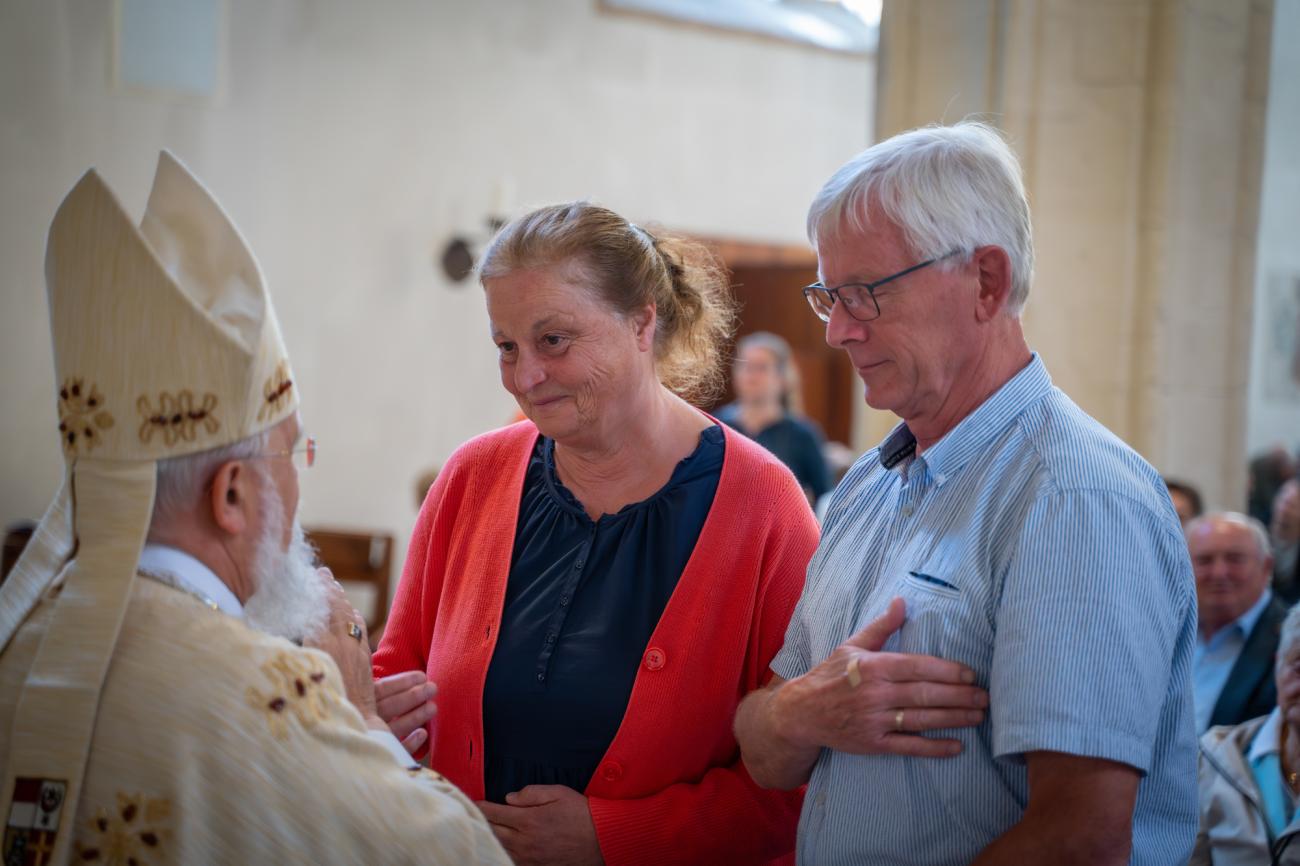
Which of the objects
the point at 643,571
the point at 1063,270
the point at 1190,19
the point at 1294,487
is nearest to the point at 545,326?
the point at 643,571

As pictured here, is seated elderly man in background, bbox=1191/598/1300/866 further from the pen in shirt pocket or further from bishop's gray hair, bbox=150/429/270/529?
bishop's gray hair, bbox=150/429/270/529

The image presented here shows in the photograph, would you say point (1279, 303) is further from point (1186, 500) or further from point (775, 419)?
point (1186, 500)

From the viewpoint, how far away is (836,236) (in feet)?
5.69

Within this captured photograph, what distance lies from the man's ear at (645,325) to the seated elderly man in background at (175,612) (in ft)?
2.55

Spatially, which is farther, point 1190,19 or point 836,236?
point 1190,19

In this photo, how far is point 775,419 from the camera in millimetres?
6871

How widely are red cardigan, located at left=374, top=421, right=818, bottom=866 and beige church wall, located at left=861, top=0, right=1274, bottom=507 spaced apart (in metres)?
2.17

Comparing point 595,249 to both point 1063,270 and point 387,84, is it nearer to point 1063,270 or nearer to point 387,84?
point 1063,270

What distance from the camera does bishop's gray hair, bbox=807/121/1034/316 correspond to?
5.40 ft

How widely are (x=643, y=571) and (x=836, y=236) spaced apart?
2.39ft

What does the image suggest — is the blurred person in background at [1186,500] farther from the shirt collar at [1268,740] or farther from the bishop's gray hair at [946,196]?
the bishop's gray hair at [946,196]

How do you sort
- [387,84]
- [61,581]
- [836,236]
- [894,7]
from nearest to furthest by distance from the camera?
[61,581], [836,236], [894,7], [387,84]

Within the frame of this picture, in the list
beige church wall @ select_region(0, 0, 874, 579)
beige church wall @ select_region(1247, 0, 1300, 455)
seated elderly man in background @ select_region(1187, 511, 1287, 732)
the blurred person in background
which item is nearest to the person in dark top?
beige church wall @ select_region(0, 0, 874, 579)

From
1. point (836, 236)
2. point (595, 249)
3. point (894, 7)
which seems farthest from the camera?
point (894, 7)
